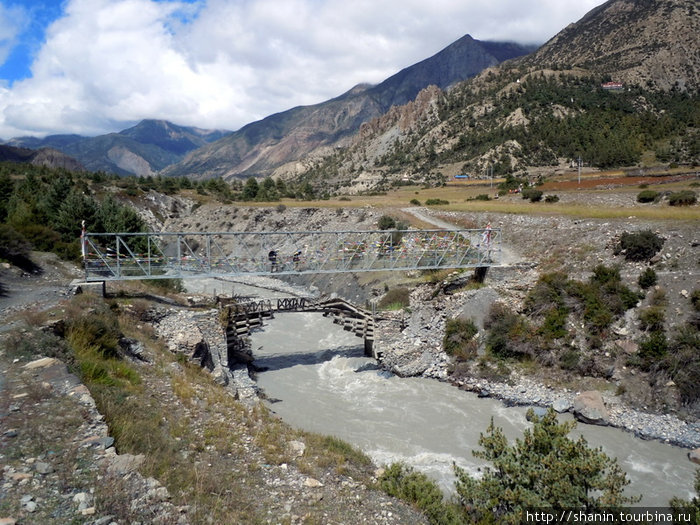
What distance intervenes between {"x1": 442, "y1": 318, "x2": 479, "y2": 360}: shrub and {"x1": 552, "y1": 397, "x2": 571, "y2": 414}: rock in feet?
16.2

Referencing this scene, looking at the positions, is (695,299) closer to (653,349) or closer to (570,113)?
→ (653,349)

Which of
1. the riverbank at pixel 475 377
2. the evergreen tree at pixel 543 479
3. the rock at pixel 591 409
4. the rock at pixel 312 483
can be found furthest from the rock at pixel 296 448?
the rock at pixel 591 409

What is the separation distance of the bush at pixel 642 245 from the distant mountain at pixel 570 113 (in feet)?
160

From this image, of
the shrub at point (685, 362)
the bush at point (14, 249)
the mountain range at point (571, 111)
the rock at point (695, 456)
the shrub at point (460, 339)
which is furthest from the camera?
the mountain range at point (571, 111)

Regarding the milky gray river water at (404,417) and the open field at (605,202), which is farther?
the open field at (605,202)

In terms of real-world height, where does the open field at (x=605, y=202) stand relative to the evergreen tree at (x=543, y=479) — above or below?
above

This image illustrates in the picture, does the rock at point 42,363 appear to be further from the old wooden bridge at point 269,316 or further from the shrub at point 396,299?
the shrub at point 396,299

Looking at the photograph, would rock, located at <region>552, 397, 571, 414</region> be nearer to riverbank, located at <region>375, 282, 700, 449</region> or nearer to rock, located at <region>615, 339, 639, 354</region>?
riverbank, located at <region>375, 282, 700, 449</region>

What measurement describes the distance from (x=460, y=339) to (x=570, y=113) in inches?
3822

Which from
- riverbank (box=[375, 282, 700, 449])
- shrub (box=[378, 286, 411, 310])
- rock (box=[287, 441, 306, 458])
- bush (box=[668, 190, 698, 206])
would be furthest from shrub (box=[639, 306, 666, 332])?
rock (box=[287, 441, 306, 458])

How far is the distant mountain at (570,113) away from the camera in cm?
8481

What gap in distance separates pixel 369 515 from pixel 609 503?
4653 mm

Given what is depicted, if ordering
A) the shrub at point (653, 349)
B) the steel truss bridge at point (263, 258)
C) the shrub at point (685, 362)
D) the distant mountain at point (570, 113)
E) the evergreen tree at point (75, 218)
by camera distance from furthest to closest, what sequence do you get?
1. the distant mountain at point (570, 113)
2. the evergreen tree at point (75, 218)
3. the steel truss bridge at point (263, 258)
4. the shrub at point (653, 349)
5. the shrub at point (685, 362)

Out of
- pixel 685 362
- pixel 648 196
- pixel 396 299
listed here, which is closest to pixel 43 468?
pixel 685 362
